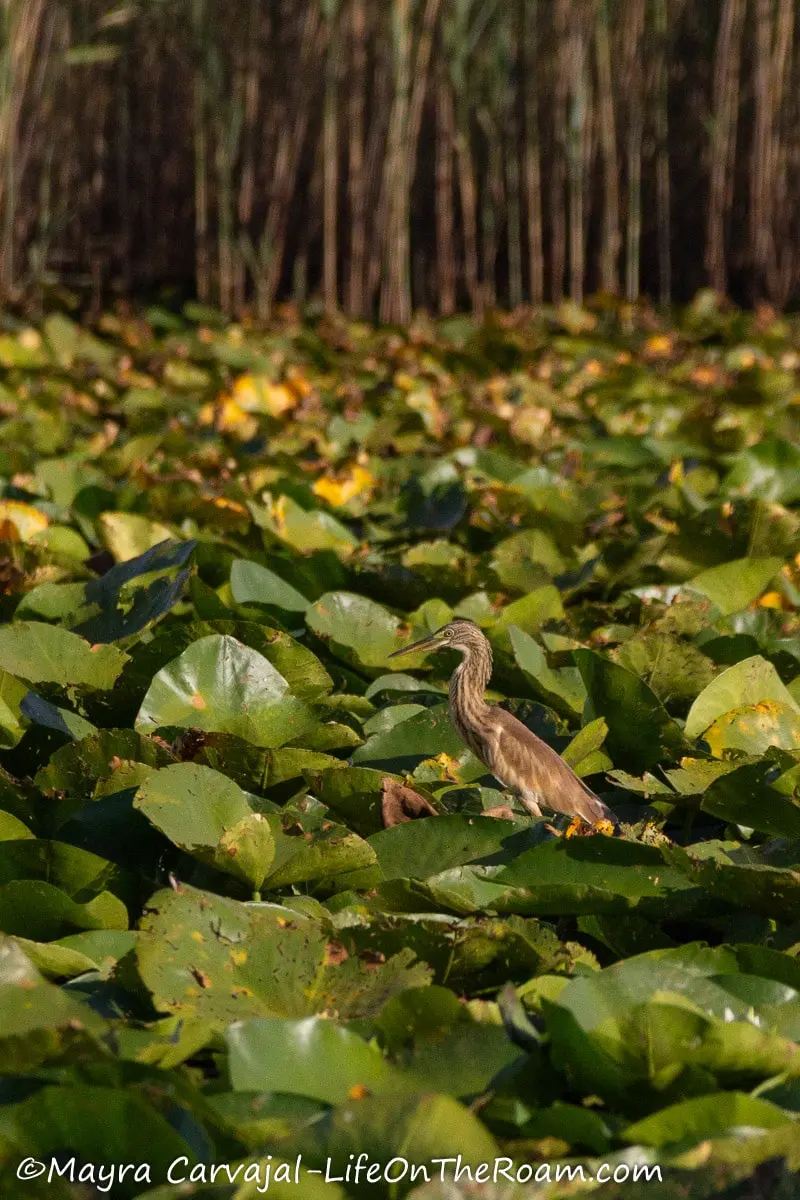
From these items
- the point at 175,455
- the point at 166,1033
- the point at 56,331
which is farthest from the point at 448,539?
the point at 56,331

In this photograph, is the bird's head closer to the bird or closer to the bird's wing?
the bird

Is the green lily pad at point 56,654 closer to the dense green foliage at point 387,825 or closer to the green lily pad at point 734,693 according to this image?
the dense green foliage at point 387,825

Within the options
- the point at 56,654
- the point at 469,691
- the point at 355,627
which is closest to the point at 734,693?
the point at 469,691

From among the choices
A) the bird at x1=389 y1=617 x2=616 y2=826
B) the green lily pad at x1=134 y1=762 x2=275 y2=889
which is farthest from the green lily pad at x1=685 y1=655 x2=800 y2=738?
the green lily pad at x1=134 y1=762 x2=275 y2=889

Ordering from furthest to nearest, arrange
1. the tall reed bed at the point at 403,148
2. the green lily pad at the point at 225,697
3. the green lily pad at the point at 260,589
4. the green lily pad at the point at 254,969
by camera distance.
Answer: the tall reed bed at the point at 403,148 < the green lily pad at the point at 260,589 < the green lily pad at the point at 225,697 < the green lily pad at the point at 254,969

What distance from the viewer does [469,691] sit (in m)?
2.52

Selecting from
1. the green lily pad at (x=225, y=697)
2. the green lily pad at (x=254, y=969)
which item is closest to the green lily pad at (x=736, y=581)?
the green lily pad at (x=225, y=697)

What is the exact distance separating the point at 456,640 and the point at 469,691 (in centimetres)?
15

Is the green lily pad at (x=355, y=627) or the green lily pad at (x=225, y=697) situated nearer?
the green lily pad at (x=225, y=697)

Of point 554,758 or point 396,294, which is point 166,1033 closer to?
point 554,758

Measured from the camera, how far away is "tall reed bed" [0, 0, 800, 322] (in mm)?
8656

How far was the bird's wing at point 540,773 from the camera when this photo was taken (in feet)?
7.21

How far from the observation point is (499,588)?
318 cm

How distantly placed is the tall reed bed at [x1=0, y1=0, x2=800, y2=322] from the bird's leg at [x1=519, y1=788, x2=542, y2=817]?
590 centimetres
